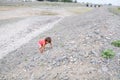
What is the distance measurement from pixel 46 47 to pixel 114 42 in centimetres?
358

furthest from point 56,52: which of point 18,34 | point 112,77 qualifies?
point 18,34

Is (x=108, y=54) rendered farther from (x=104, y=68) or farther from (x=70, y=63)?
(x=70, y=63)

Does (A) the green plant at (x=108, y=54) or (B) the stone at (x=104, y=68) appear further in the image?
(A) the green plant at (x=108, y=54)

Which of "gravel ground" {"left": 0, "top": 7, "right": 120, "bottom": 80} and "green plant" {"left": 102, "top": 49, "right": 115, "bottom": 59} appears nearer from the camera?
"gravel ground" {"left": 0, "top": 7, "right": 120, "bottom": 80}

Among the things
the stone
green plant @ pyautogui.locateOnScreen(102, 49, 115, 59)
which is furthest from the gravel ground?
green plant @ pyautogui.locateOnScreen(102, 49, 115, 59)

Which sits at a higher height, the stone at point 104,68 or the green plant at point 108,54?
the green plant at point 108,54

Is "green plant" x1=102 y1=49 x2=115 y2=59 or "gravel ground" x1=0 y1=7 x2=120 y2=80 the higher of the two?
"green plant" x1=102 y1=49 x2=115 y2=59

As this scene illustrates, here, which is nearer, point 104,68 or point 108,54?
point 104,68

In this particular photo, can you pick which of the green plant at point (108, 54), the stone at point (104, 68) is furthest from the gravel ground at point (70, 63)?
the green plant at point (108, 54)

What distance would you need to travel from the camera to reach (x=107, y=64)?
489 inches

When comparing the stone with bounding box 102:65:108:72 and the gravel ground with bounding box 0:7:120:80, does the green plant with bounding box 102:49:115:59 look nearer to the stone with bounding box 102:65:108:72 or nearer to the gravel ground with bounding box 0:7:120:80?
the gravel ground with bounding box 0:7:120:80

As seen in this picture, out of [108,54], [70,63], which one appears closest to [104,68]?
[108,54]

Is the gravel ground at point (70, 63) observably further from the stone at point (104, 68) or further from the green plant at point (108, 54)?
the green plant at point (108, 54)

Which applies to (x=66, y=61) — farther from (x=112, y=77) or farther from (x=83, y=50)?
(x=112, y=77)
